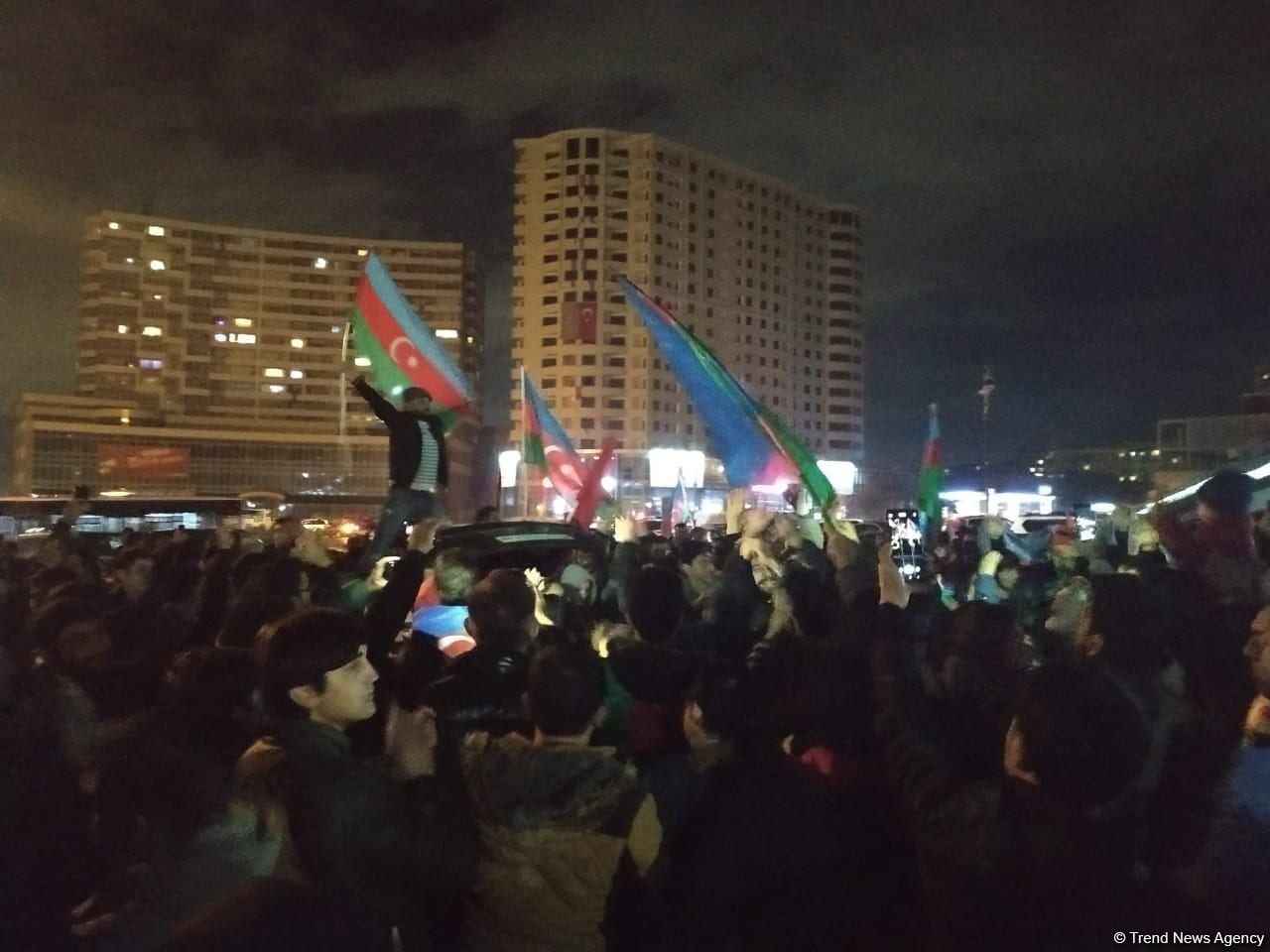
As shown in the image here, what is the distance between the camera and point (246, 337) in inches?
4756

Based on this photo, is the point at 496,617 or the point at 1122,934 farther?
the point at 496,617

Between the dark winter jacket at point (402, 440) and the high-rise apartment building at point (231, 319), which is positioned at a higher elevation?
the high-rise apartment building at point (231, 319)

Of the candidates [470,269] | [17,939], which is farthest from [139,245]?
[17,939]

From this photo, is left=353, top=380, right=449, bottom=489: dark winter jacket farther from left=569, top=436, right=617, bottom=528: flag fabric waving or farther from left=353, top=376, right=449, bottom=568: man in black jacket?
left=569, top=436, right=617, bottom=528: flag fabric waving

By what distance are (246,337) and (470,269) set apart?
28530 millimetres

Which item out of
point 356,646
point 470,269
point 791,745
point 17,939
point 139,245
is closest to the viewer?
point 356,646

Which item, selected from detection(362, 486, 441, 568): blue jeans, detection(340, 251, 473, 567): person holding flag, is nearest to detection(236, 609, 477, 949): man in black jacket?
detection(362, 486, 441, 568): blue jeans

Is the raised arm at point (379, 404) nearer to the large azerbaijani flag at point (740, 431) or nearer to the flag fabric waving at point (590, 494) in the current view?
the large azerbaijani flag at point (740, 431)

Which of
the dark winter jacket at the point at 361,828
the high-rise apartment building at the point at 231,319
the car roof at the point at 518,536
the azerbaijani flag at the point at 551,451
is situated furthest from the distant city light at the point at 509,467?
the dark winter jacket at the point at 361,828

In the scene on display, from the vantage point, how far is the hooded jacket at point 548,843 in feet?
8.67

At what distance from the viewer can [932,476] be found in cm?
1305

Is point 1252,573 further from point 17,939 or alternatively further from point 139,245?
point 139,245

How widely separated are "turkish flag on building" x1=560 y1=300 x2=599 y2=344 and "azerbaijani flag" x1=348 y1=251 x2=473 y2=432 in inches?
3531

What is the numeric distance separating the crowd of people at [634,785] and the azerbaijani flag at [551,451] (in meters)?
10.9
